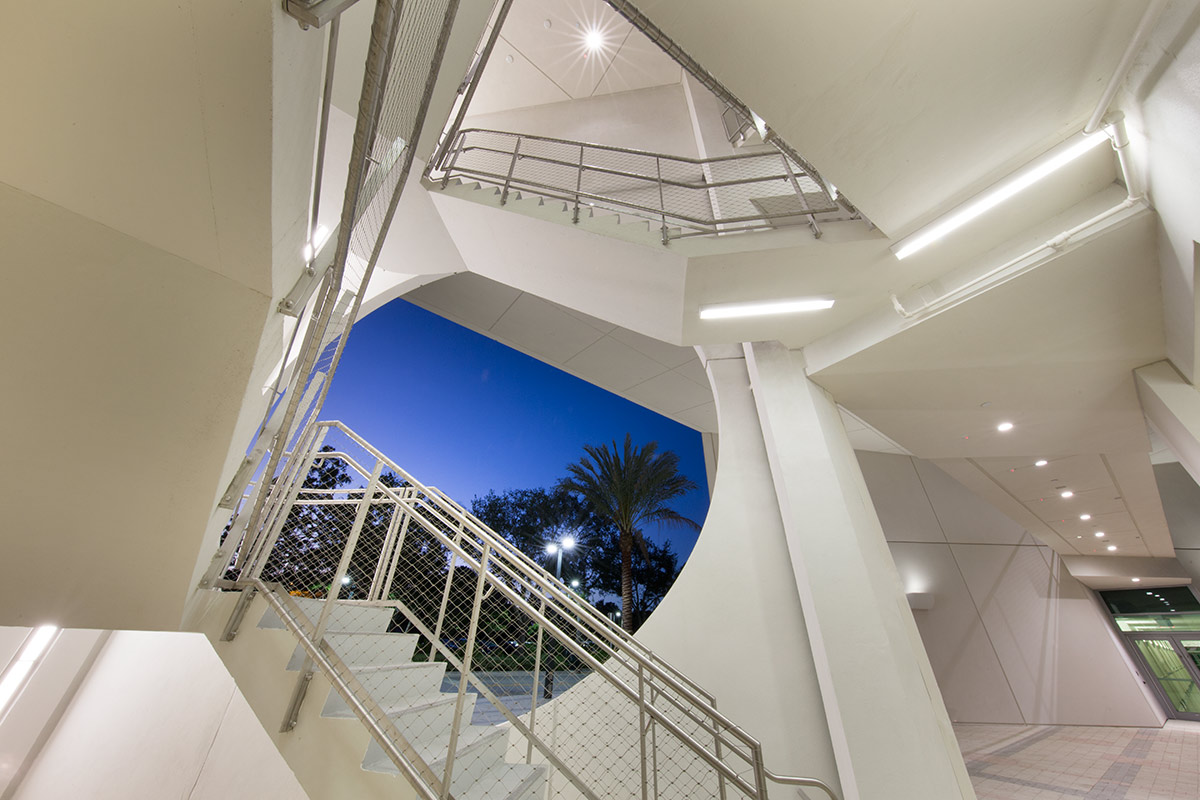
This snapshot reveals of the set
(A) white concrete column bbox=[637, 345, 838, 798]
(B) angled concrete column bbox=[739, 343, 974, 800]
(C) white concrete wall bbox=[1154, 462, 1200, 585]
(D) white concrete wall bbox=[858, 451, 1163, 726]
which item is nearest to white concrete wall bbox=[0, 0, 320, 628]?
(A) white concrete column bbox=[637, 345, 838, 798]

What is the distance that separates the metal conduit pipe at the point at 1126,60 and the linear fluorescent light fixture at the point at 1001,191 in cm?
12

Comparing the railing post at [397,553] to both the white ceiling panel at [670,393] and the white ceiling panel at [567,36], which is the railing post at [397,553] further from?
the white ceiling panel at [567,36]

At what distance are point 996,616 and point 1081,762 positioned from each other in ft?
14.2

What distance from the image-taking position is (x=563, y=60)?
6.33 m

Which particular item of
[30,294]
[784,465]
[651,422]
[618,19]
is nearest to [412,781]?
[30,294]

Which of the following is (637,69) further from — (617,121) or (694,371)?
(694,371)

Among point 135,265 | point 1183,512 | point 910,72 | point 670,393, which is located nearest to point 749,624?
point 910,72

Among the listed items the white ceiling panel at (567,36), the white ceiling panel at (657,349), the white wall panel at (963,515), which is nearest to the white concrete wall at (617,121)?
the white ceiling panel at (567,36)

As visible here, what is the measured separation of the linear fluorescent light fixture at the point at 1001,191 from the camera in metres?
2.65

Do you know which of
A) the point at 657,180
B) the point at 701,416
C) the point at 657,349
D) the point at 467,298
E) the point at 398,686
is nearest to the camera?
the point at 398,686

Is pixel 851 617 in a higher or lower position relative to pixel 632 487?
lower

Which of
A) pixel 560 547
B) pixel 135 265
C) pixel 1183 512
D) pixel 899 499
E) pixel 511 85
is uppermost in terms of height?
pixel 511 85

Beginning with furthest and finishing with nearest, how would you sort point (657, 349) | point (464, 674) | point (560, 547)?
point (560, 547) < point (657, 349) < point (464, 674)

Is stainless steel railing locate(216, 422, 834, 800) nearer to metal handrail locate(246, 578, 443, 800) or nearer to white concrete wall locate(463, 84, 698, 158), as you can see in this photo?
metal handrail locate(246, 578, 443, 800)
